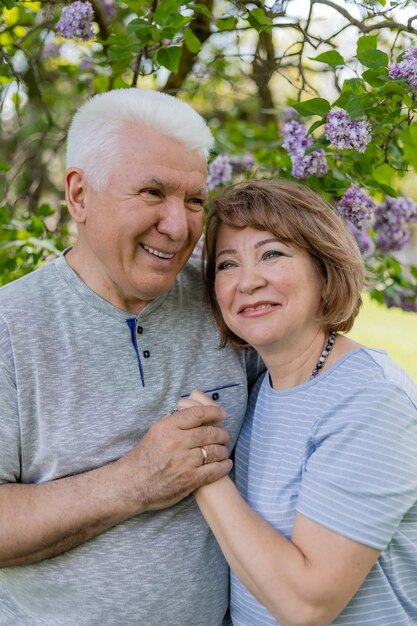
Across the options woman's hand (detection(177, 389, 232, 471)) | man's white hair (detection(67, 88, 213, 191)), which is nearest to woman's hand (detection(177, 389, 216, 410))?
woman's hand (detection(177, 389, 232, 471))

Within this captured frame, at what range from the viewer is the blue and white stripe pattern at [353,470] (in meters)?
1.68

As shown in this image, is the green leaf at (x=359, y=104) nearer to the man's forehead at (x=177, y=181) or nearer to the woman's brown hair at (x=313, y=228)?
the woman's brown hair at (x=313, y=228)

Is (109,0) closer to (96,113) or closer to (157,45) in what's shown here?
(157,45)

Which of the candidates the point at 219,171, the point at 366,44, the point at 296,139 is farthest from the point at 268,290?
the point at 219,171

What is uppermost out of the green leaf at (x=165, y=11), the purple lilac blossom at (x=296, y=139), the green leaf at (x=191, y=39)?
the green leaf at (x=165, y=11)

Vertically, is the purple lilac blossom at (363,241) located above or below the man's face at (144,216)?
below

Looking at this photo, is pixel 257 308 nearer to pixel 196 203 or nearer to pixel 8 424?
pixel 196 203

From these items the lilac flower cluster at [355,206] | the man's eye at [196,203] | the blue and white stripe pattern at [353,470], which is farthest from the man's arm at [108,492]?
the lilac flower cluster at [355,206]

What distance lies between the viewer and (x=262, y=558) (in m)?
1.72

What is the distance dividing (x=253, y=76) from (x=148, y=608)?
2379 mm

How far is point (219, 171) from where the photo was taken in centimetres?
275

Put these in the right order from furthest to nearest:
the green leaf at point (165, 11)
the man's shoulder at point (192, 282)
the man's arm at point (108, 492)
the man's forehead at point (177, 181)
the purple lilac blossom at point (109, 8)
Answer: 1. the purple lilac blossom at point (109, 8)
2. the man's shoulder at point (192, 282)
3. the green leaf at point (165, 11)
4. the man's forehead at point (177, 181)
5. the man's arm at point (108, 492)

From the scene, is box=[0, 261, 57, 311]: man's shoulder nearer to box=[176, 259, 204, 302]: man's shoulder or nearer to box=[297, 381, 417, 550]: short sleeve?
box=[176, 259, 204, 302]: man's shoulder

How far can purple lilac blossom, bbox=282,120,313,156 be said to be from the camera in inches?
92.0
